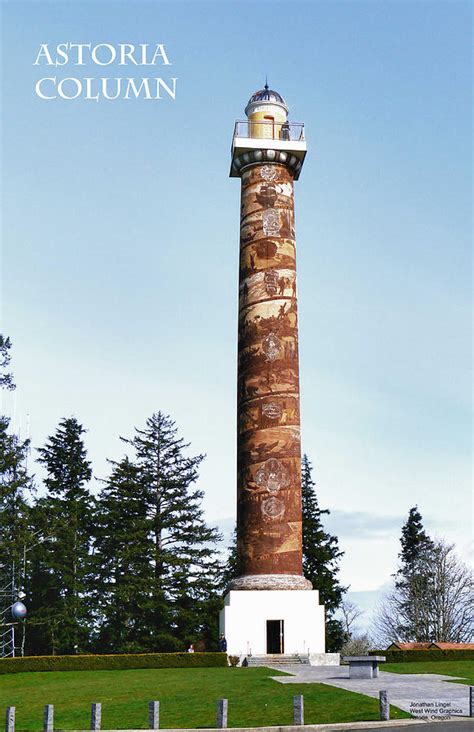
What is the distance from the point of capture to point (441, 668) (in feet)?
83.3

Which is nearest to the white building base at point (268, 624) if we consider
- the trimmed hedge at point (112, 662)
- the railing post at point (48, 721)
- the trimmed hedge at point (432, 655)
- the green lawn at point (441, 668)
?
the trimmed hedge at point (112, 662)

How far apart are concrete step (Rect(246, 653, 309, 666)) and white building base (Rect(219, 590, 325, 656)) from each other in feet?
2.90

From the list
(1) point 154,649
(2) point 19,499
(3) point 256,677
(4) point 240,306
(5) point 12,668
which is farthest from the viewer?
(1) point 154,649

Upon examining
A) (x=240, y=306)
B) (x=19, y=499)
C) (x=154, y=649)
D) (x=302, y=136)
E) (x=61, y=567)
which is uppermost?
(x=302, y=136)

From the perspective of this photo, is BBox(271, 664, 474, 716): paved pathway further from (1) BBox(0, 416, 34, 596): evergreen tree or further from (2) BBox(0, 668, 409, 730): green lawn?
(1) BBox(0, 416, 34, 596): evergreen tree

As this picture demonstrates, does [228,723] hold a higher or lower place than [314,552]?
lower

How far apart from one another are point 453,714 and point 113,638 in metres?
32.0

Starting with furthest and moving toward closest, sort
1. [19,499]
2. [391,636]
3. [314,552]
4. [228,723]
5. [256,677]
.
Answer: [391,636], [314,552], [19,499], [256,677], [228,723]

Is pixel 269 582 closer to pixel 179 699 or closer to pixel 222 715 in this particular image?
pixel 179 699

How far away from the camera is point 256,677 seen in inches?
902

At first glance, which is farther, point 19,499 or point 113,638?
point 113,638

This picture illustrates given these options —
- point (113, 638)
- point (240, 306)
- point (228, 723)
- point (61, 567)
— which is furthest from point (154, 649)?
point (228, 723)

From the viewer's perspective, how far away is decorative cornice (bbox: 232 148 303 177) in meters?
36.4

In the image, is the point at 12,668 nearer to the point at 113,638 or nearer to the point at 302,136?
the point at 113,638
